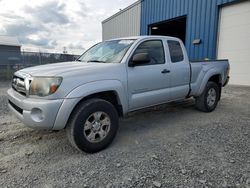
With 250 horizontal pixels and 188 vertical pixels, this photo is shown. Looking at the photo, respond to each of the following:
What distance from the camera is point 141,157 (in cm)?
320

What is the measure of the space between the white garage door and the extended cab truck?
562cm

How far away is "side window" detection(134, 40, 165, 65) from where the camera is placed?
4.13 meters

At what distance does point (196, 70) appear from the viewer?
16.7 ft

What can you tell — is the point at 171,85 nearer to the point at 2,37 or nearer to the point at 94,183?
the point at 94,183

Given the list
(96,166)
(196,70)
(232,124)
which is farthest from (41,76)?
(232,124)

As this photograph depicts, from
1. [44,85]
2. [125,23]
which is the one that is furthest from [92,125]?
[125,23]

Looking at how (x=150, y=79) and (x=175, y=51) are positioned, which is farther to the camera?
(x=175, y=51)

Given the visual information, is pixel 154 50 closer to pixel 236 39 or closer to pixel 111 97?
pixel 111 97

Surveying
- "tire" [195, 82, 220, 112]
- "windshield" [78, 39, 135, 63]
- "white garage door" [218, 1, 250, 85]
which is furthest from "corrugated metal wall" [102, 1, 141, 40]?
"windshield" [78, 39, 135, 63]

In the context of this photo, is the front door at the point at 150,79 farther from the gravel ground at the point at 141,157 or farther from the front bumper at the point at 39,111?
the front bumper at the point at 39,111

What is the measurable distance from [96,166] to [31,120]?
1096 mm

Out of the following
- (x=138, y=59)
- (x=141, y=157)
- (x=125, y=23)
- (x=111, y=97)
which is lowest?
(x=141, y=157)

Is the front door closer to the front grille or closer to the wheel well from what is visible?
the wheel well

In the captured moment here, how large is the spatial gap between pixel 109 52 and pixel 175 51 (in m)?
1.53
